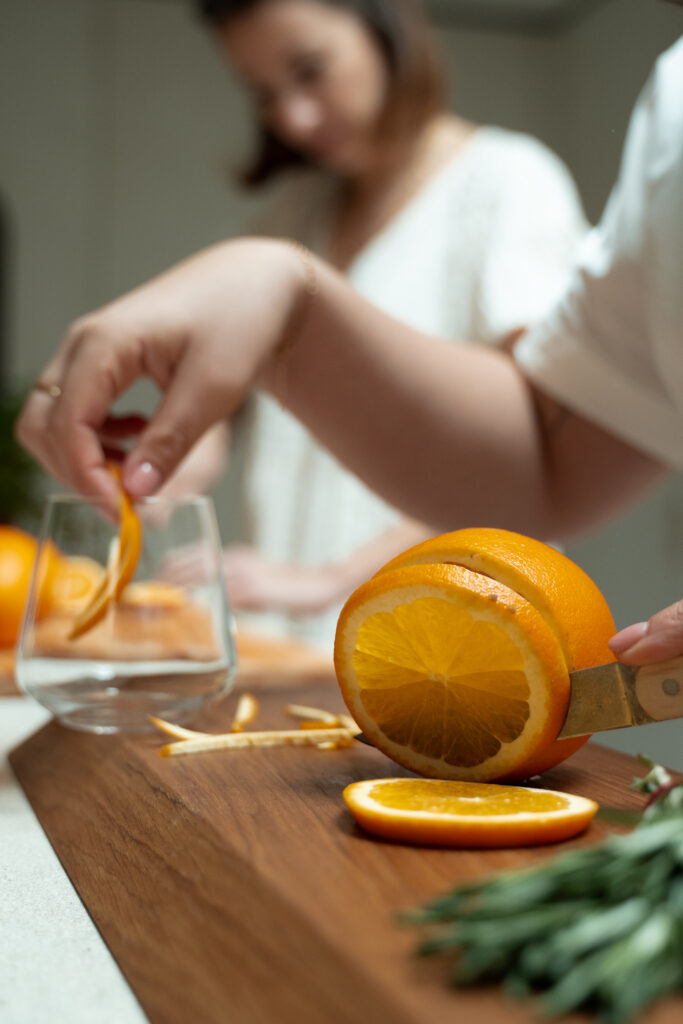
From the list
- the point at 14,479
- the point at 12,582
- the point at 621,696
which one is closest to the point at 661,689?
the point at 621,696

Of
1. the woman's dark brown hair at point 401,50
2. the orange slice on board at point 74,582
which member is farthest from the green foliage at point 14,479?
the orange slice on board at point 74,582

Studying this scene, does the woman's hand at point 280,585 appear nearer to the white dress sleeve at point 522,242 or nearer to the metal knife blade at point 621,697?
the white dress sleeve at point 522,242

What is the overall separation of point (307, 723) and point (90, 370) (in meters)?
0.28

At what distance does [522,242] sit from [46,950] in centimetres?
138

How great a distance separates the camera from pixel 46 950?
0.50m

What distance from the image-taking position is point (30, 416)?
76 cm

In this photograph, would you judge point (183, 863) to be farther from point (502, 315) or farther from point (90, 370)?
point (502, 315)

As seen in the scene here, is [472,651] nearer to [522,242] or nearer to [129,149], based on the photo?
[522,242]

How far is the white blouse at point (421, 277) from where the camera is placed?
1.65 m

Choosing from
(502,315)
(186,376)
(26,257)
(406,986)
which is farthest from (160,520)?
(26,257)

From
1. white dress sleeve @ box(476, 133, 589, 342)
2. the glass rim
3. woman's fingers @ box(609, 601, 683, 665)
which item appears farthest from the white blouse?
woman's fingers @ box(609, 601, 683, 665)

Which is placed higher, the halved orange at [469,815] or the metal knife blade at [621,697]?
the metal knife blade at [621,697]

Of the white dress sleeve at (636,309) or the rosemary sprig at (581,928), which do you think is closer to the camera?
the rosemary sprig at (581,928)

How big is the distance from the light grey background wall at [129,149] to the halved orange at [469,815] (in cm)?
333
